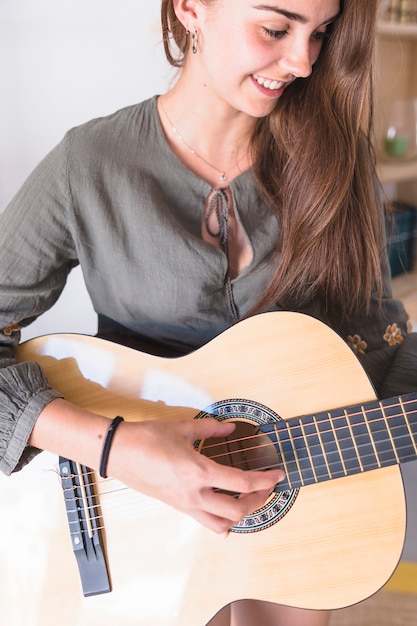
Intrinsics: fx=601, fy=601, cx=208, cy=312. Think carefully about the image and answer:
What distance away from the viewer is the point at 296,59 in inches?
33.7

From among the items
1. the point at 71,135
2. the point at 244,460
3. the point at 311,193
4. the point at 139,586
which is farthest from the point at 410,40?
the point at 139,586

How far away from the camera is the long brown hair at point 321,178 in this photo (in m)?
0.97

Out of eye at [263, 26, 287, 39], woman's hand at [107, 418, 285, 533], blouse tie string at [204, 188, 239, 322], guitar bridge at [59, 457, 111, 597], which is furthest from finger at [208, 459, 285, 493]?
eye at [263, 26, 287, 39]

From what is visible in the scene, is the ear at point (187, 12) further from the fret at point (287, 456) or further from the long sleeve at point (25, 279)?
the fret at point (287, 456)

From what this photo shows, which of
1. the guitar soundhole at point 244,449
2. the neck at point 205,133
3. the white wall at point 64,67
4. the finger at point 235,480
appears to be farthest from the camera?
the white wall at point 64,67

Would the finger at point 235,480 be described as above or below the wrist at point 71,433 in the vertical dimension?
below

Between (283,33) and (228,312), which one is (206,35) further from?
(228,312)

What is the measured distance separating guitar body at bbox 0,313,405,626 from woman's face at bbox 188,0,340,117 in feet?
1.15

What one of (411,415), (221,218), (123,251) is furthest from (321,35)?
(411,415)

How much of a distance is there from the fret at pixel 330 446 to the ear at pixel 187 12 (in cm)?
62

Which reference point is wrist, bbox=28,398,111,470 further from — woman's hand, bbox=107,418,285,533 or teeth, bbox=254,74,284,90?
teeth, bbox=254,74,284,90

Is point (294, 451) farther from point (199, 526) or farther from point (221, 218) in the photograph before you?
point (221, 218)

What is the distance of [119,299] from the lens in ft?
3.31

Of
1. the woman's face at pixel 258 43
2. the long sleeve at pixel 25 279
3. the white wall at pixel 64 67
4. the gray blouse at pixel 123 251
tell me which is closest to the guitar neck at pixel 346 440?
the gray blouse at pixel 123 251
